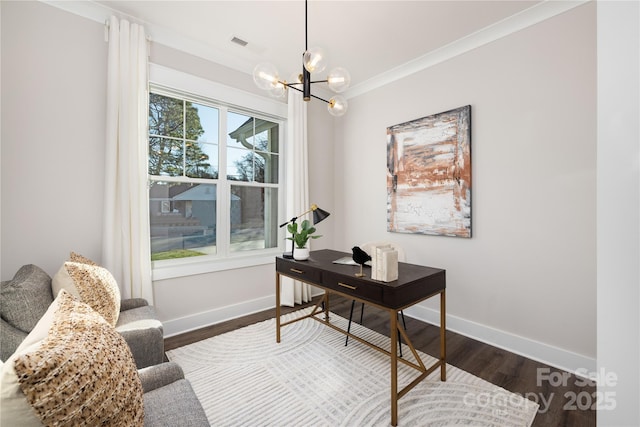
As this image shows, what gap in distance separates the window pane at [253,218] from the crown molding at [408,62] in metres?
1.45

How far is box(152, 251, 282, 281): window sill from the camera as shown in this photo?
8.82 feet

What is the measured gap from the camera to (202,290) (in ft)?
9.64

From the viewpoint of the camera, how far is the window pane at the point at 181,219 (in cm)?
273

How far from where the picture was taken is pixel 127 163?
2.38 m

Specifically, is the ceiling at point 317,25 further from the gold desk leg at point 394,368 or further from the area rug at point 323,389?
the area rug at point 323,389

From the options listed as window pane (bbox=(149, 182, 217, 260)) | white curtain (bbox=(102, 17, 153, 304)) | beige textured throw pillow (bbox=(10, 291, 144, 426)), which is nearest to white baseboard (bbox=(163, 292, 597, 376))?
white curtain (bbox=(102, 17, 153, 304))

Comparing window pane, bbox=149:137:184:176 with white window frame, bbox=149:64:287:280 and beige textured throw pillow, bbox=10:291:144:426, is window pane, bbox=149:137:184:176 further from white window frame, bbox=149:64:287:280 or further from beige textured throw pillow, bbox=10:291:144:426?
beige textured throw pillow, bbox=10:291:144:426

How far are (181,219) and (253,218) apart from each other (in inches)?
33.5

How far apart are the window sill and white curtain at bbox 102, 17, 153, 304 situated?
0.18m

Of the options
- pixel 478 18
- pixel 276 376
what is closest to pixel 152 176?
pixel 276 376

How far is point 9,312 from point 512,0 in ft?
12.9

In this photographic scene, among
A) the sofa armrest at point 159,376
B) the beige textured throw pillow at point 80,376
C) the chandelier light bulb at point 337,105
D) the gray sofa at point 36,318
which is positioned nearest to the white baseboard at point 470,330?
the gray sofa at point 36,318

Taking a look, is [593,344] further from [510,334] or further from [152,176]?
[152,176]

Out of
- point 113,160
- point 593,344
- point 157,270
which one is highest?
point 113,160
